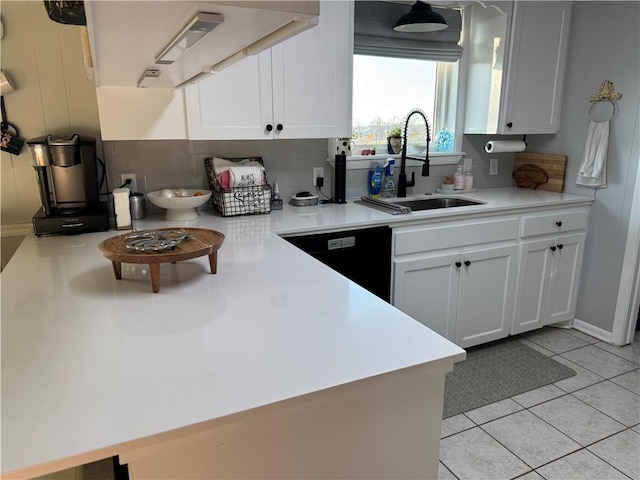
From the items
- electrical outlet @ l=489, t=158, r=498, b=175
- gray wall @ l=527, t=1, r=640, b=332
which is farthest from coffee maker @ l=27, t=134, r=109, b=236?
gray wall @ l=527, t=1, r=640, b=332

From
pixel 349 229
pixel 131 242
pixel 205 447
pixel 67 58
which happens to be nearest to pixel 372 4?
pixel 349 229

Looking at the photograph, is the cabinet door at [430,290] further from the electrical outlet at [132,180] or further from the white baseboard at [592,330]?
the electrical outlet at [132,180]

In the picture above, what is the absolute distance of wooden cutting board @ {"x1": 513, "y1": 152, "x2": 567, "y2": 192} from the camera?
3.23 meters

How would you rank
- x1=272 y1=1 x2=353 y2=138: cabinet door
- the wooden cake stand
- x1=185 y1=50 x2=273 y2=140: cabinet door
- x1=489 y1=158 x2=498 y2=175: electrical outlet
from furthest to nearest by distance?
1. x1=489 y1=158 x2=498 y2=175: electrical outlet
2. x1=272 y1=1 x2=353 y2=138: cabinet door
3. x1=185 y1=50 x2=273 y2=140: cabinet door
4. the wooden cake stand

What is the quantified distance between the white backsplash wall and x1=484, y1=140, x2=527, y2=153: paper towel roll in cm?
48

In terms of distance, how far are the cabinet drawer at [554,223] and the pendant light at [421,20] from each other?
4.19 ft

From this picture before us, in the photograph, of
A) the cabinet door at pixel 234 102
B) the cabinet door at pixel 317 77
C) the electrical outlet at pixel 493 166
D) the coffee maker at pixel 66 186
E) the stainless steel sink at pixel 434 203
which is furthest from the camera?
the electrical outlet at pixel 493 166

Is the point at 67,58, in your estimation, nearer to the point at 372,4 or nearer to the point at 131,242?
the point at 131,242

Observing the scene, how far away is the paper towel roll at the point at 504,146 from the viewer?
3141mm

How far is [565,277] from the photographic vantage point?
3.13 metres

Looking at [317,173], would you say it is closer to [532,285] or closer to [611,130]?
[532,285]

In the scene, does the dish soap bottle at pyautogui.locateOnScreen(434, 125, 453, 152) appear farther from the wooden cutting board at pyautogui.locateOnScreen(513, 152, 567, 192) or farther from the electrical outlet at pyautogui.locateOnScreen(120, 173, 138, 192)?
the electrical outlet at pyautogui.locateOnScreen(120, 173, 138, 192)

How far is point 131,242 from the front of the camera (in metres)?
1.50

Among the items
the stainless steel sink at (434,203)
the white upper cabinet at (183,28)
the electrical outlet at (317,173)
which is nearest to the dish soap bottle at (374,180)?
the stainless steel sink at (434,203)
